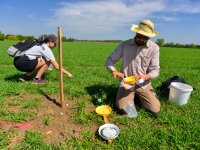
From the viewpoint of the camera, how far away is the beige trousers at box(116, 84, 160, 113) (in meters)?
4.84

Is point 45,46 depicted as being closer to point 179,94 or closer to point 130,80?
point 130,80

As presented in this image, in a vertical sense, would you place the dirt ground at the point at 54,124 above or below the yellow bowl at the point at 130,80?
below

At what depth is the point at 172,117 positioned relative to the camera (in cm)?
466

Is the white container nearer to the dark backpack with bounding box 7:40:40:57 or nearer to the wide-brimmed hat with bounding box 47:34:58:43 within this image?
the wide-brimmed hat with bounding box 47:34:58:43

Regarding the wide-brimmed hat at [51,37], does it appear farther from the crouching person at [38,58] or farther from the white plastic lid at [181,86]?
the white plastic lid at [181,86]

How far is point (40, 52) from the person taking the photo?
638cm

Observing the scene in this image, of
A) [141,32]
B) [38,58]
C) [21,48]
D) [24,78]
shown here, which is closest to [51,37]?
[38,58]

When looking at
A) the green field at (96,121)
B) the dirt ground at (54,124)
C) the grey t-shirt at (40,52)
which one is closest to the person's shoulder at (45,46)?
the grey t-shirt at (40,52)

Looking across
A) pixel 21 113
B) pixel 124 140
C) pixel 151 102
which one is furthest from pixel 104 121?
pixel 21 113

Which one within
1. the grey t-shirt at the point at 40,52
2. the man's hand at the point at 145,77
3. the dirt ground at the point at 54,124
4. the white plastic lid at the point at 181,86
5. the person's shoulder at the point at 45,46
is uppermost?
the person's shoulder at the point at 45,46

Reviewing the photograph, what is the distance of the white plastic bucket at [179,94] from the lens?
515 centimetres

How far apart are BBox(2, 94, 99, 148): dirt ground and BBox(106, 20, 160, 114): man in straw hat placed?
0.80 m

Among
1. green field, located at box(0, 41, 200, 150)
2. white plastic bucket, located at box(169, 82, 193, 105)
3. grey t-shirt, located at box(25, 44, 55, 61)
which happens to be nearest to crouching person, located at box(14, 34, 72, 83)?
grey t-shirt, located at box(25, 44, 55, 61)

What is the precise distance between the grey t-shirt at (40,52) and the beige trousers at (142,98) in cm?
218
